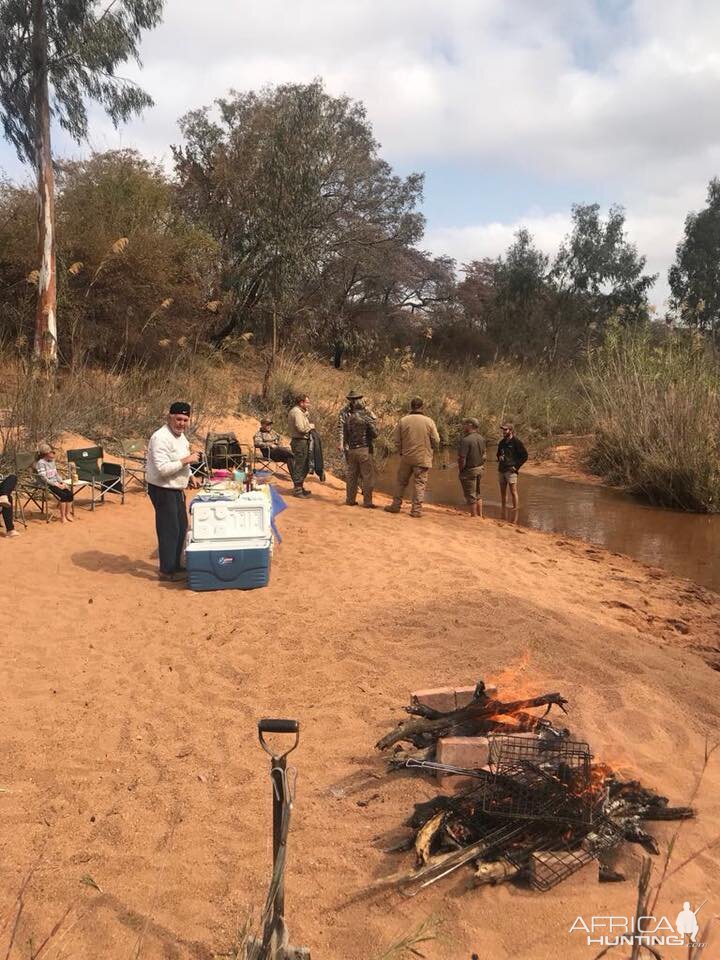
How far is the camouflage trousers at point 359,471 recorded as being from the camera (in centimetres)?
1020

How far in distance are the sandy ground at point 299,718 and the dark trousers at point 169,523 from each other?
297 millimetres

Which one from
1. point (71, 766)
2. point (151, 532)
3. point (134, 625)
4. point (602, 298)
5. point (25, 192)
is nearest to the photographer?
point (71, 766)

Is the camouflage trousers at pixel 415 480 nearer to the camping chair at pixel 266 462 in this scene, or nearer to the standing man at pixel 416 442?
the standing man at pixel 416 442

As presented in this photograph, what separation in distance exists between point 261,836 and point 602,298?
3343 cm

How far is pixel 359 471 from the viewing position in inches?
415

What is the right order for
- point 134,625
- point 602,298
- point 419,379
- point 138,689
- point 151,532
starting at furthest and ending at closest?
point 602,298 < point 419,379 < point 151,532 < point 134,625 < point 138,689

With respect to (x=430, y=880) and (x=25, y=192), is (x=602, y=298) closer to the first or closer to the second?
(x=25, y=192)

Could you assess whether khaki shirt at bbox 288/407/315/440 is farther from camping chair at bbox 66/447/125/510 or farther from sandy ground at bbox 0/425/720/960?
sandy ground at bbox 0/425/720/960

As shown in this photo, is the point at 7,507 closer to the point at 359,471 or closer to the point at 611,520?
the point at 359,471

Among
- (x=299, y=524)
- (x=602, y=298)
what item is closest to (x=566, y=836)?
(x=299, y=524)

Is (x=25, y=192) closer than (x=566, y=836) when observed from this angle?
No

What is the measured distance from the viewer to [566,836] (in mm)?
2848

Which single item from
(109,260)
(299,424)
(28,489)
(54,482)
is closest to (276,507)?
(54,482)

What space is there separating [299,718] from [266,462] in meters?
8.66
